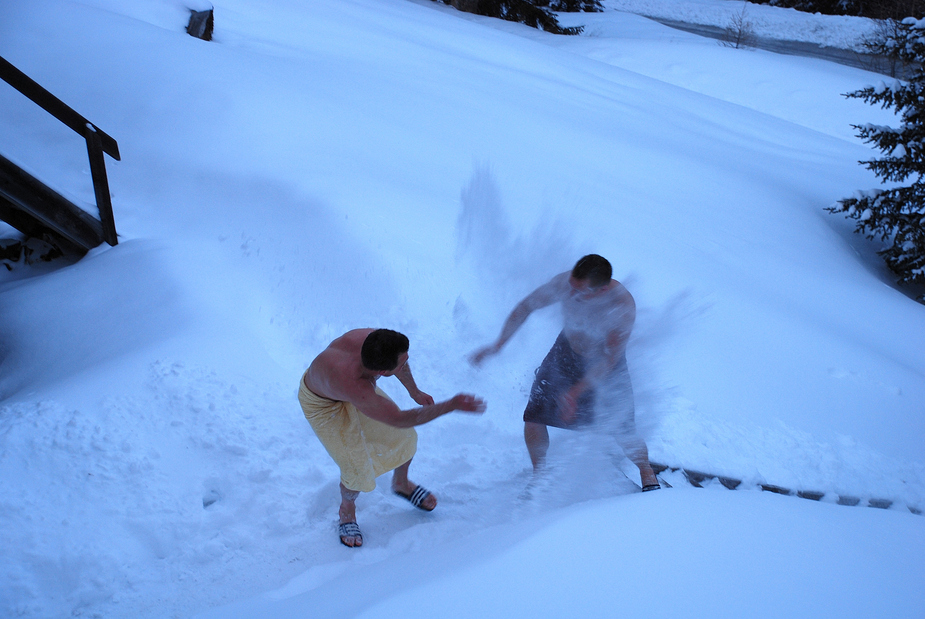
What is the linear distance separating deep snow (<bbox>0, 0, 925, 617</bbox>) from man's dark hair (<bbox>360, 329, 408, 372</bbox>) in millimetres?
770

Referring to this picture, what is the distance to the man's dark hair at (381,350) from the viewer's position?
221 cm

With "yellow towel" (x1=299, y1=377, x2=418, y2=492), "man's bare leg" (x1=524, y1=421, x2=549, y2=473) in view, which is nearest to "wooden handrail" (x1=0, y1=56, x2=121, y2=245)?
"yellow towel" (x1=299, y1=377, x2=418, y2=492)

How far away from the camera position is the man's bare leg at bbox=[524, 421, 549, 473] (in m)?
2.86

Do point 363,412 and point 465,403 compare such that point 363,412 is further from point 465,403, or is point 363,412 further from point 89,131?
point 89,131

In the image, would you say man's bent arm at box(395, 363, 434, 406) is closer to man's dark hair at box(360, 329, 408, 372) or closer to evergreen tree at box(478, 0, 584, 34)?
man's dark hair at box(360, 329, 408, 372)

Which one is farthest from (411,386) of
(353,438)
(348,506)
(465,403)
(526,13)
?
(526,13)

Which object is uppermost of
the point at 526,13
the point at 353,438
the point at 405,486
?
the point at 526,13

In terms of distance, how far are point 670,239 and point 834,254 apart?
2.12m

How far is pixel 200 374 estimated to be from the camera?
10.0 feet

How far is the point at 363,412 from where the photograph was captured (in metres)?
2.30

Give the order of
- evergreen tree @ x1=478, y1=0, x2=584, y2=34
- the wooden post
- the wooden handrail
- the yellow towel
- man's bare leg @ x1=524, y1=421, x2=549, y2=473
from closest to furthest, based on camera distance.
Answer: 1. the yellow towel
2. man's bare leg @ x1=524, y1=421, x2=549, y2=473
3. the wooden handrail
4. the wooden post
5. evergreen tree @ x1=478, y1=0, x2=584, y2=34

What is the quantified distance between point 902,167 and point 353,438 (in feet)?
22.0

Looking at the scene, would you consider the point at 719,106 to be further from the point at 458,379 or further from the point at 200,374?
the point at 200,374

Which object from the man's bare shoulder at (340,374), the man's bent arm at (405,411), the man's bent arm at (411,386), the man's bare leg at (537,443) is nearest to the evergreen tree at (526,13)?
the man's bare leg at (537,443)
